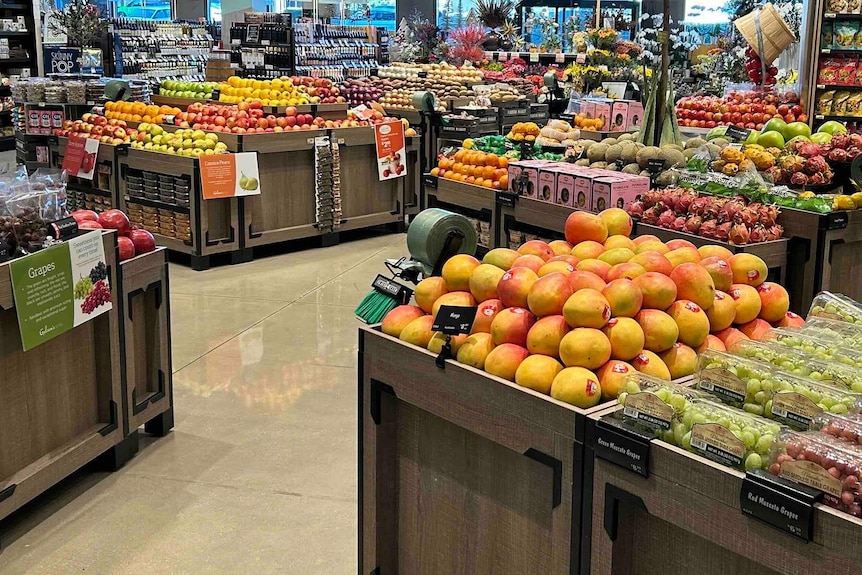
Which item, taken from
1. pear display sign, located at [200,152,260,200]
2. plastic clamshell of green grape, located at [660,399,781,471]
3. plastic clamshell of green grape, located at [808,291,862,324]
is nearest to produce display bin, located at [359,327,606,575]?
plastic clamshell of green grape, located at [660,399,781,471]

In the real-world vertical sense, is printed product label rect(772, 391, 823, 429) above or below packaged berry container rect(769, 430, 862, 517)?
above

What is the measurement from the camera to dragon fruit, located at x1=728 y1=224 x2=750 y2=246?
4285 mm

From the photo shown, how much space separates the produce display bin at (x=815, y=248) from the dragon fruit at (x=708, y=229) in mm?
432

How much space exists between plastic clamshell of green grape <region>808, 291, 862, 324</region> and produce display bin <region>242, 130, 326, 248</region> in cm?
544

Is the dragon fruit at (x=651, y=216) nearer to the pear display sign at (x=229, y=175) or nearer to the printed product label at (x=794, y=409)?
the printed product label at (x=794, y=409)

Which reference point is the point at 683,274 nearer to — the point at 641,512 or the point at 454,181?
the point at 641,512

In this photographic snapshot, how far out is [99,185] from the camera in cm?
812

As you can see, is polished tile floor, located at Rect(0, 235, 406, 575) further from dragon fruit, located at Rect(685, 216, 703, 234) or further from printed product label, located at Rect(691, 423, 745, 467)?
dragon fruit, located at Rect(685, 216, 703, 234)

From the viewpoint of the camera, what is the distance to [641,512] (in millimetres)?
2061

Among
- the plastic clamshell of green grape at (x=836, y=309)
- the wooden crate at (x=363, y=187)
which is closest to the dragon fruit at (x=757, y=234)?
the plastic clamshell of green grape at (x=836, y=309)

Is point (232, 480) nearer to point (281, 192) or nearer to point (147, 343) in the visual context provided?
point (147, 343)

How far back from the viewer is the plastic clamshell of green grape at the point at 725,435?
1833 mm

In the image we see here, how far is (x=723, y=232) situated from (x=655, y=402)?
2.55 m

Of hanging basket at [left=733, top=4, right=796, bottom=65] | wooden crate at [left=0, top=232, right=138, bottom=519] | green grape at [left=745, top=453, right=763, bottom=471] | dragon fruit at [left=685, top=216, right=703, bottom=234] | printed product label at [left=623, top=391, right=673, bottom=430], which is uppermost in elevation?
hanging basket at [left=733, top=4, right=796, bottom=65]
